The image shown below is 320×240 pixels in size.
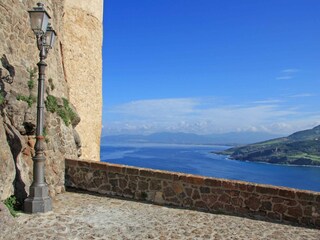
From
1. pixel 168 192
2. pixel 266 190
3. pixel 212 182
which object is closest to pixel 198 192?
pixel 212 182

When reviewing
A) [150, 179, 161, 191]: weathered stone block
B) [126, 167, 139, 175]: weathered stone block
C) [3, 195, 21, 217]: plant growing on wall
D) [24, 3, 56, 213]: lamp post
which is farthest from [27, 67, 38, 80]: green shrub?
[150, 179, 161, 191]: weathered stone block

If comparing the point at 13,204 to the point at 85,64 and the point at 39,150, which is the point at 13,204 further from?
the point at 85,64

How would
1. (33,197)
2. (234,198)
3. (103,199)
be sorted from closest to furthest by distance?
(33,197)
(234,198)
(103,199)

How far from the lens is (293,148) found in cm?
14038

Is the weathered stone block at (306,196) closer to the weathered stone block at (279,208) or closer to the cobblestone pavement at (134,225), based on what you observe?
the weathered stone block at (279,208)

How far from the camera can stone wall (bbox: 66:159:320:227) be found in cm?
703

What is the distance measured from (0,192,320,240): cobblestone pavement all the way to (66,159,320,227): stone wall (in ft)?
1.29

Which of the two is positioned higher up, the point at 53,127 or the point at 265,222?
the point at 53,127

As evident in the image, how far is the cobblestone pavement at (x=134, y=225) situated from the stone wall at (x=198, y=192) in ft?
1.29

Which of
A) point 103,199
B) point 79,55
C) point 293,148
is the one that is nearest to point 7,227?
point 103,199

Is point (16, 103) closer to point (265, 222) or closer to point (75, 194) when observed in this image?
point (75, 194)

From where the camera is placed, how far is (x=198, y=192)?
7.86 m

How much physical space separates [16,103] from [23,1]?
3.45 meters

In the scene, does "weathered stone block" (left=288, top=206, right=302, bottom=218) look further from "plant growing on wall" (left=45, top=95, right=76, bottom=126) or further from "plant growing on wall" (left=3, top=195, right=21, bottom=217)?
"plant growing on wall" (left=45, top=95, right=76, bottom=126)
